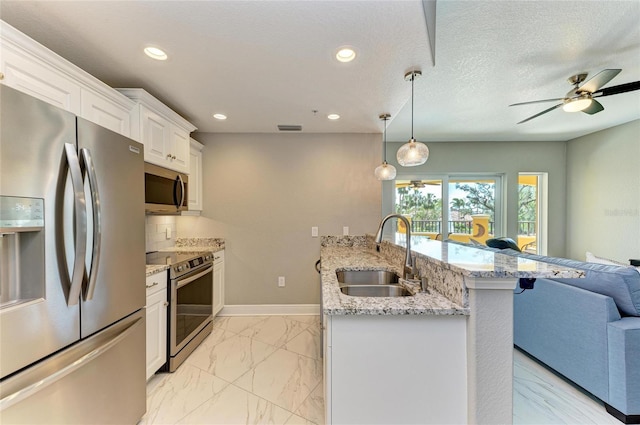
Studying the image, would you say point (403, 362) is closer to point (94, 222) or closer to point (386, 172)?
point (94, 222)

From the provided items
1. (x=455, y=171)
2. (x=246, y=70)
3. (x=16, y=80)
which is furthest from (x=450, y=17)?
(x=455, y=171)

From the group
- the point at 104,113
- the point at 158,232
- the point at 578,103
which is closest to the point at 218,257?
the point at 158,232

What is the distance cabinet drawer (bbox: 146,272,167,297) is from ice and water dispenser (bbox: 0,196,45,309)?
33.1 inches

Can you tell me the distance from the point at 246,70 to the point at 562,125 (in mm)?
4840

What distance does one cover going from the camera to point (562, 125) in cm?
381

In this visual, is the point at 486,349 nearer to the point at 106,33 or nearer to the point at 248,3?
the point at 248,3

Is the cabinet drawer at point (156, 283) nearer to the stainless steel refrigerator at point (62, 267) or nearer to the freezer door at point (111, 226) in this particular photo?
the freezer door at point (111, 226)

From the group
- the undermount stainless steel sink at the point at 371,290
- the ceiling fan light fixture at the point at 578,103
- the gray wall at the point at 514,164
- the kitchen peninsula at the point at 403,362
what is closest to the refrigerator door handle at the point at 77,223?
the kitchen peninsula at the point at 403,362

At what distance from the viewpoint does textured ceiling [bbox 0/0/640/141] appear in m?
1.30

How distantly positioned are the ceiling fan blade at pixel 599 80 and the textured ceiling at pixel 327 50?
0.82 feet

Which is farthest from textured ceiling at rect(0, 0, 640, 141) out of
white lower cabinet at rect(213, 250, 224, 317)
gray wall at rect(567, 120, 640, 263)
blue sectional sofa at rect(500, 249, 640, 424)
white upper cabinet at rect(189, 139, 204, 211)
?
blue sectional sofa at rect(500, 249, 640, 424)

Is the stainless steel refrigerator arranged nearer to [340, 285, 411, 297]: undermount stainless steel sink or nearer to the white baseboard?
[340, 285, 411, 297]: undermount stainless steel sink

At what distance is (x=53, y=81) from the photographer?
1360 mm

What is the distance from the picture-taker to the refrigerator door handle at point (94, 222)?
1094 mm
